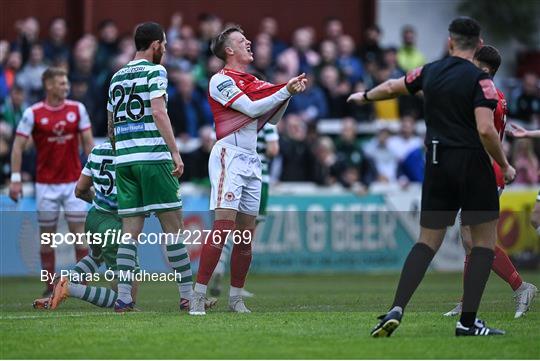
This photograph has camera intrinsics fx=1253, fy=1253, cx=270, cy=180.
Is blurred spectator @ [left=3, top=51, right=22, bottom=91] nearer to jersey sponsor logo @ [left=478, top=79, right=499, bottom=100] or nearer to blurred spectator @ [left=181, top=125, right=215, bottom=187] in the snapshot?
blurred spectator @ [left=181, top=125, right=215, bottom=187]

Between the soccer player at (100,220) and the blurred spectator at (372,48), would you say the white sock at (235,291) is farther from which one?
the blurred spectator at (372,48)

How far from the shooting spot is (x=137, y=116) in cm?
1212

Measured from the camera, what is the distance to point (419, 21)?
30500 millimetres

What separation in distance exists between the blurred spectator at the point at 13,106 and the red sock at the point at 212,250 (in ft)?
35.3

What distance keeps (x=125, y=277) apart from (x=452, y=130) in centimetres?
383

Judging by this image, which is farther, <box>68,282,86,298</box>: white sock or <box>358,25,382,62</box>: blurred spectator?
<box>358,25,382,62</box>: blurred spectator

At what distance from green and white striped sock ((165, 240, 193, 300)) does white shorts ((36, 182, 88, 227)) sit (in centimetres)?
383

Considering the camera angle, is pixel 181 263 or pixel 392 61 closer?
pixel 181 263

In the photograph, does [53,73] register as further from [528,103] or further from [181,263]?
[528,103]

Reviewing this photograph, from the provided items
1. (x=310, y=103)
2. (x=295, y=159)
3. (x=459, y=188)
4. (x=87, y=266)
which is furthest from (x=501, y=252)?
(x=310, y=103)

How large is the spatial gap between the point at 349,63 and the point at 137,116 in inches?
564

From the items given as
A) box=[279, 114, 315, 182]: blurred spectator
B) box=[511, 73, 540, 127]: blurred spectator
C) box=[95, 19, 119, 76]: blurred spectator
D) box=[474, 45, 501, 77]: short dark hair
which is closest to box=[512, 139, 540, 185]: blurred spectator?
box=[511, 73, 540, 127]: blurred spectator

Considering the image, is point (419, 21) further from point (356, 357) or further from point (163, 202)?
point (356, 357)

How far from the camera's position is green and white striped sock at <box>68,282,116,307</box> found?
12.5m
